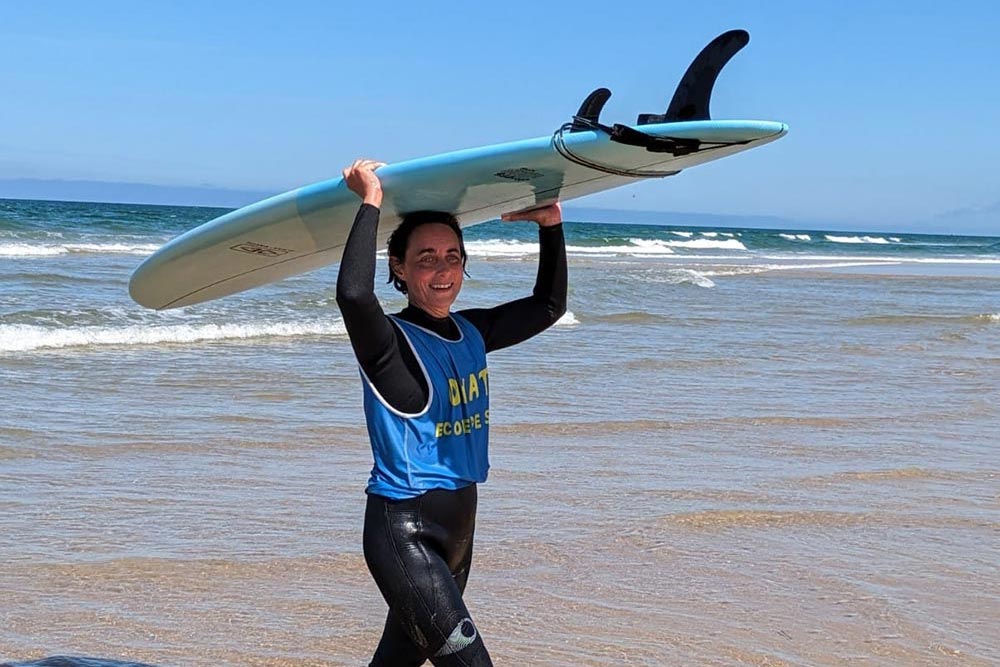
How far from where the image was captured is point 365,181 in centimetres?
255

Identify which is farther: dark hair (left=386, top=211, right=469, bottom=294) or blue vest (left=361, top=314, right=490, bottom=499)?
dark hair (left=386, top=211, right=469, bottom=294)

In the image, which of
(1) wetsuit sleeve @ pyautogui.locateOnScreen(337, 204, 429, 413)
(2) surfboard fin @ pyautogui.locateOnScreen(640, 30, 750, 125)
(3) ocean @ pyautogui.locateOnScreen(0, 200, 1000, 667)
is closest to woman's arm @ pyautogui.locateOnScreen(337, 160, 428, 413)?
(1) wetsuit sleeve @ pyautogui.locateOnScreen(337, 204, 429, 413)

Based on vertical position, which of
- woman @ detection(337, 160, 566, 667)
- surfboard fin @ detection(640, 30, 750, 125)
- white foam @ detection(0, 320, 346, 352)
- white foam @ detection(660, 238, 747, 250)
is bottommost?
white foam @ detection(0, 320, 346, 352)

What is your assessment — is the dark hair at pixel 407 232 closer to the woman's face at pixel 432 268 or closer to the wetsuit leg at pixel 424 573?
the woman's face at pixel 432 268

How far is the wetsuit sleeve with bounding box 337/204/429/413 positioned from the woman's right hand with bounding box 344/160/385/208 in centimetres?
3

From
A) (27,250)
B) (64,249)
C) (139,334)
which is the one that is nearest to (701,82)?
(139,334)

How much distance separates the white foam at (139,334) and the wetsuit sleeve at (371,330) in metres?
8.78

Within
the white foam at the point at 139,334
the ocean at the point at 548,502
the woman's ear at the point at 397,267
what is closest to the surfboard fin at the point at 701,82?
the woman's ear at the point at 397,267

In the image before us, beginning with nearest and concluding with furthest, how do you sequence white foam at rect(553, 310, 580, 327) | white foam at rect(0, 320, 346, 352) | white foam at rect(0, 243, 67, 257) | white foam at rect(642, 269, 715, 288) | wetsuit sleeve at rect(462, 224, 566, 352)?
wetsuit sleeve at rect(462, 224, 566, 352)
white foam at rect(0, 320, 346, 352)
white foam at rect(553, 310, 580, 327)
white foam at rect(642, 269, 715, 288)
white foam at rect(0, 243, 67, 257)

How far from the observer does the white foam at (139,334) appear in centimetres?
1088

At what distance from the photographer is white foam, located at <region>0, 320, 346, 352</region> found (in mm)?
10875

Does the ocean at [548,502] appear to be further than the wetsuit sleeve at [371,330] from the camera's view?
Yes

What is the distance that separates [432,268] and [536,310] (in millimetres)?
437

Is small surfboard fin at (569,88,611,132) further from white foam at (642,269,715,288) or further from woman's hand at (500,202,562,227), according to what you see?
white foam at (642,269,715,288)
